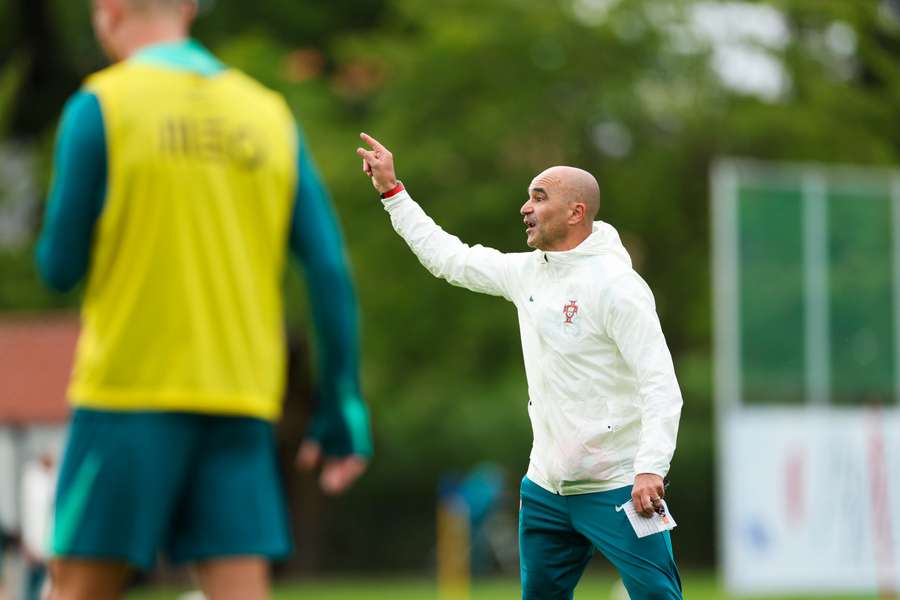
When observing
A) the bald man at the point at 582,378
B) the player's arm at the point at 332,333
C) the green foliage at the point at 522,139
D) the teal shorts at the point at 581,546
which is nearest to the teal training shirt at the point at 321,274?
the player's arm at the point at 332,333

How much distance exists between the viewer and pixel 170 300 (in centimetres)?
401

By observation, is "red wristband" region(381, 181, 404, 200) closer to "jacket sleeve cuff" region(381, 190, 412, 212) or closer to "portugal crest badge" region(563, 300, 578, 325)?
"jacket sleeve cuff" region(381, 190, 412, 212)

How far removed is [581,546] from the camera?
20.0 feet

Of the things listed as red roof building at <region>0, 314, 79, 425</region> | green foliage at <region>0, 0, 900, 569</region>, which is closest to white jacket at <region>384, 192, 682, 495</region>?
red roof building at <region>0, 314, 79, 425</region>

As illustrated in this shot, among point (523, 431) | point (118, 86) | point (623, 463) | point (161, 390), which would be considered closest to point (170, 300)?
point (161, 390)

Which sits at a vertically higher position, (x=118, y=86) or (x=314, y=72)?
(x=314, y=72)

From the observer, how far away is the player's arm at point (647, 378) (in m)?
5.62

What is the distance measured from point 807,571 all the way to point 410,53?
497 inches

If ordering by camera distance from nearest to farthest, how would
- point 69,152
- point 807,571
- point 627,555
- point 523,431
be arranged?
point 69,152, point 627,555, point 807,571, point 523,431

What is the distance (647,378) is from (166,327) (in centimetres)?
215

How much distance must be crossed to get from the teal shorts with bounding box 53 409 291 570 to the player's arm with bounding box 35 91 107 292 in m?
0.36

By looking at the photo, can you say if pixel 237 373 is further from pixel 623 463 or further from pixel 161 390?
pixel 623 463

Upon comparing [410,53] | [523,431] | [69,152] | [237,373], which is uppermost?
[410,53]

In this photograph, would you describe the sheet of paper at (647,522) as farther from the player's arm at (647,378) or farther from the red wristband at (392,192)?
the red wristband at (392,192)
